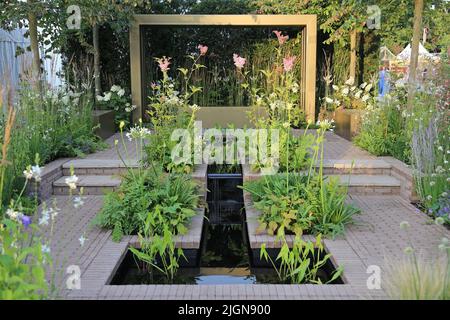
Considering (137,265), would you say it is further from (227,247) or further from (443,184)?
(443,184)

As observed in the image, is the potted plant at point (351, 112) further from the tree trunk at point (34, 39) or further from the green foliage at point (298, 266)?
the tree trunk at point (34, 39)

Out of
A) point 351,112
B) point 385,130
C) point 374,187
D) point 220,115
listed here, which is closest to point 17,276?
point 374,187

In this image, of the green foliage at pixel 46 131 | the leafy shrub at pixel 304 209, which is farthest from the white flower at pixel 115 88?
the leafy shrub at pixel 304 209

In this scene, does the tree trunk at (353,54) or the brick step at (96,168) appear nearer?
the brick step at (96,168)

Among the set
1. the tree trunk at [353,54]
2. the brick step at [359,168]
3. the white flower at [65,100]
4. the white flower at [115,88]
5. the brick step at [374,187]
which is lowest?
the brick step at [374,187]

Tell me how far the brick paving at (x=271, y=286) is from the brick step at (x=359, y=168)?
39 cm

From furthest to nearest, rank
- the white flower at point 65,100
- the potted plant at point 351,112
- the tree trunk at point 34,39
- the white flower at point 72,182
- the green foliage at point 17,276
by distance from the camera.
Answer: the potted plant at point 351,112 → the white flower at point 65,100 → the tree trunk at point 34,39 → the white flower at point 72,182 → the green foliage at point 17,276

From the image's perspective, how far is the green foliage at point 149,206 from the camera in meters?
3.85

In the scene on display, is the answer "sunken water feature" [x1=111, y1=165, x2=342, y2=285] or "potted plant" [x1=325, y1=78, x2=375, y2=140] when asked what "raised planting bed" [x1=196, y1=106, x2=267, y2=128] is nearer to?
"potted plant" [x1=325, y1=78, x2=375, y2=140]

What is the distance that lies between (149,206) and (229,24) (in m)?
5.75

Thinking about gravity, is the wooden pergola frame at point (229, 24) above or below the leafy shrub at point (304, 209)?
above

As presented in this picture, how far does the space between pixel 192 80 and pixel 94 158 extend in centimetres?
434

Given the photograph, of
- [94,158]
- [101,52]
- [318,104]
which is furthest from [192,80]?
[94,158]

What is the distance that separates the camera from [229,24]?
894 cm
